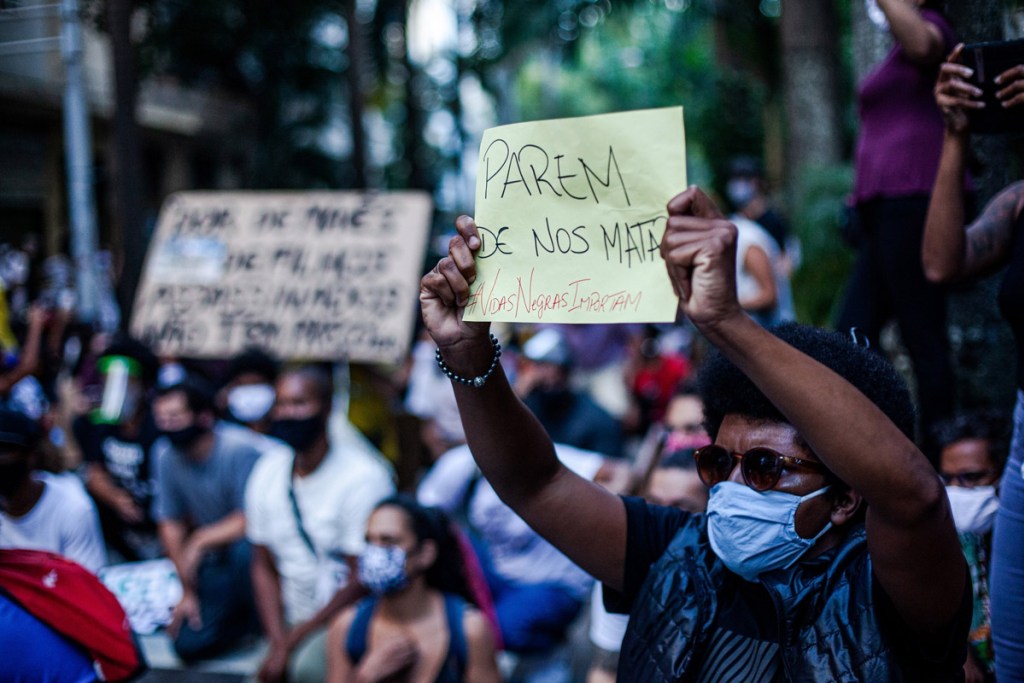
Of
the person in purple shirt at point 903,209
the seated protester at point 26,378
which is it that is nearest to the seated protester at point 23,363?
the seated protester at point 26,378

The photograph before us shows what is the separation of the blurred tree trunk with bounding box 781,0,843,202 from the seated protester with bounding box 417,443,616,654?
5.33 meters

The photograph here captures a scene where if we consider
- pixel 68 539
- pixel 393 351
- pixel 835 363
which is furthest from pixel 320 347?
pixel 835 363

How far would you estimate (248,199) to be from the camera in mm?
6750

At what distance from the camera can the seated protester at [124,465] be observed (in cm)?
570

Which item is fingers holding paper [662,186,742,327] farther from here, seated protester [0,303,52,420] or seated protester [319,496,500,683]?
seated protester [0,303,52,420]

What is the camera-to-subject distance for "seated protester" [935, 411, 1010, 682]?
8.61ft

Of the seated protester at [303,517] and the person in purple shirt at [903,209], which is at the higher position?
the person in purple shirt at [903,209]

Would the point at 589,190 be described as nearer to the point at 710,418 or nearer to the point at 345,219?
the point at 710,418

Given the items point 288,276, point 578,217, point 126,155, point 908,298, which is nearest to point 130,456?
point 288,276

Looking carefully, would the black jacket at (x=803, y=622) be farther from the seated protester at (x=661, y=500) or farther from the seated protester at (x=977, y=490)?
the seated protester at (x=661, y=500)

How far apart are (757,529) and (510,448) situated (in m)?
0.50

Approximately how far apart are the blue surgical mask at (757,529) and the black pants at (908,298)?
1949 millimetres

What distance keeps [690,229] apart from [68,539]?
3.32m

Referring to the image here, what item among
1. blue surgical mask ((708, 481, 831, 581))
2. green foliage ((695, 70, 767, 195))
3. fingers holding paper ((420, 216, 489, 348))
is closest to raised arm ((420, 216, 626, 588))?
fingers holding paper ((420, 216, 489, 348))
